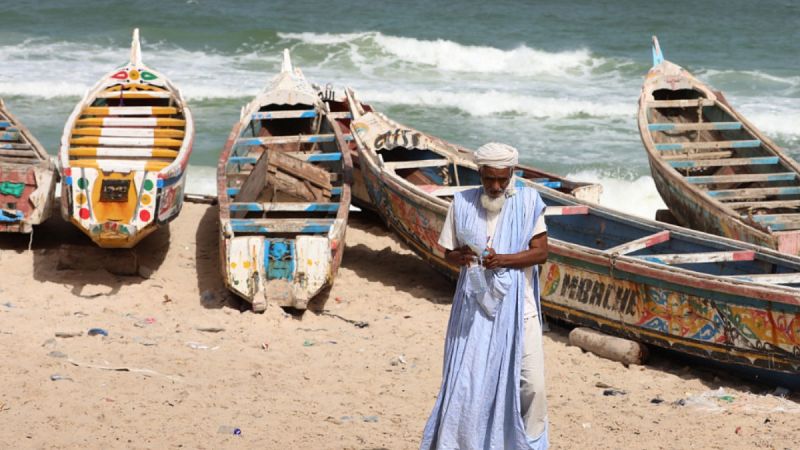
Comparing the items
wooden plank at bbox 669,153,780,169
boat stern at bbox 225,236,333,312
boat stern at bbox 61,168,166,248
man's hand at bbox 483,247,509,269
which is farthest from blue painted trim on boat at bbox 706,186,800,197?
man's hand at bbox 483,247,509,269

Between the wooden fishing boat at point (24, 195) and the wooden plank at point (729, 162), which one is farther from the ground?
the wooden plank at point (729, 162)

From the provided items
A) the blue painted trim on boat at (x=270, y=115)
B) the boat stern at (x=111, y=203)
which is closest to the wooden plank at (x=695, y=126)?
the blue painted trim on boat at (x=270, y=115)

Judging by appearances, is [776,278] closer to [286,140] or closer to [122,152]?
[286,140]

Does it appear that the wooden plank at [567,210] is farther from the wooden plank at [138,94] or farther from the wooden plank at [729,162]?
the wooden plank at [138,94]

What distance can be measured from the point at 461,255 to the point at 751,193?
660 cm

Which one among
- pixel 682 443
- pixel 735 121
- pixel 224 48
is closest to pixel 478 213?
pixel 682 443

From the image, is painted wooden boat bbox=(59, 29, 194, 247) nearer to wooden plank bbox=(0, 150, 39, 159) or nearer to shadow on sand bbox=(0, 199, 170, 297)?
wooden plank bbox=(0, 150, 39, 159)

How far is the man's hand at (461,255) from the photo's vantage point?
19.5 feet

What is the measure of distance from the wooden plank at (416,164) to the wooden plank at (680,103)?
9.29 feet

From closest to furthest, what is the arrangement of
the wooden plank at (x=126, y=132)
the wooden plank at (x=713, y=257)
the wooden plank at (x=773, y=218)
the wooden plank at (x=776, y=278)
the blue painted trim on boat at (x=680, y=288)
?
the blue painted trim on boat at (x=680, y=288) → the wooden plank at (x=776, y=278) → the wooden plank at (x=713, y=257) → the wooden plank at (x=773, y=218) → the wooden plank at (x=126, y=132)

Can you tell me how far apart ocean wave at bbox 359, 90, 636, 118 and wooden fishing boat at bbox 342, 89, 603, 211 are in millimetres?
9027

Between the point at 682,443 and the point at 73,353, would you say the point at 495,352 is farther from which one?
the point at 73,353

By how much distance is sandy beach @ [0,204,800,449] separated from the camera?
7.33 meters

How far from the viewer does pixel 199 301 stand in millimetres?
10500
